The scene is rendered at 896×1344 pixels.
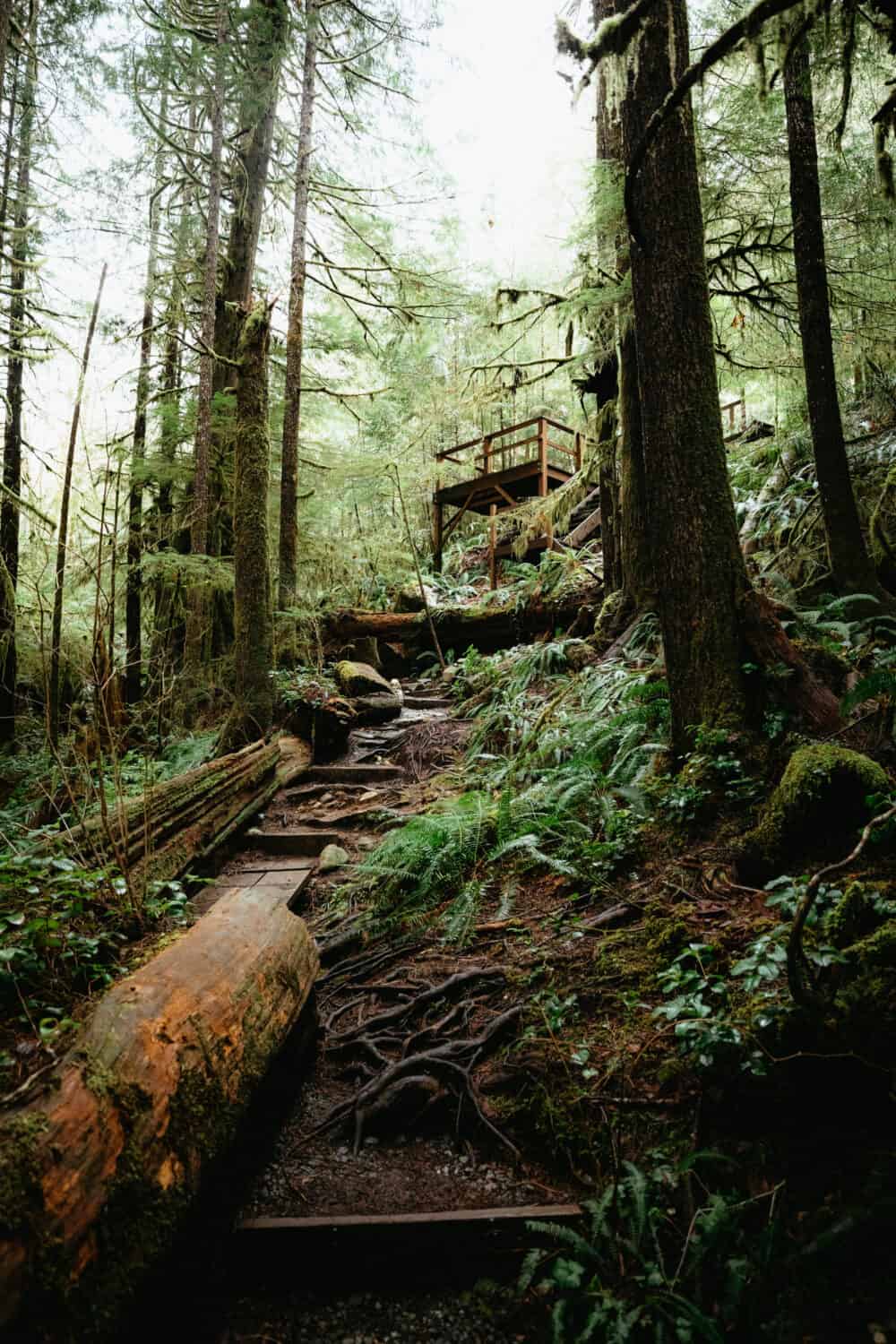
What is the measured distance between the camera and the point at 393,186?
40.8 feet

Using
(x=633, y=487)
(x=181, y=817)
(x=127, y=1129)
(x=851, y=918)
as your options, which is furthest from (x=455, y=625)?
(x=127, y=1129)

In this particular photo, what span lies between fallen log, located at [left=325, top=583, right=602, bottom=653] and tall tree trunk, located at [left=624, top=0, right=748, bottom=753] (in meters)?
6.14

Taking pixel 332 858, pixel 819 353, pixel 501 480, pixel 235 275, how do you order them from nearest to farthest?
pixel 332 858
pixel 819 353
pixel 235 275
pixel 501 480

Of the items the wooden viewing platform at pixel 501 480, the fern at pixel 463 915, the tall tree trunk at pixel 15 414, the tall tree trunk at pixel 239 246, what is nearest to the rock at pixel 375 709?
the tall tree trunk at pixel 239 246

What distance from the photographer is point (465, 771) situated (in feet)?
23.2

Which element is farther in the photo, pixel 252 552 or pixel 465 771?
pixel 252 552

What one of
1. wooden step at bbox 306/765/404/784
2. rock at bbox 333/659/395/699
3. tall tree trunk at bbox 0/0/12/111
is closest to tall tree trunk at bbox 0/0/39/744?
tall tree trunk at bbox 0/0/12/111

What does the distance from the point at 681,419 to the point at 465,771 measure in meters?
3.87

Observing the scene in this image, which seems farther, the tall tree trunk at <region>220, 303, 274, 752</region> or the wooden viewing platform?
the wooden viewing platform

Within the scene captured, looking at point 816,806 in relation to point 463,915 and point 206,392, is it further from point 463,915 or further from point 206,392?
point 206,392

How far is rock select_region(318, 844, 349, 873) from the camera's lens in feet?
19.3

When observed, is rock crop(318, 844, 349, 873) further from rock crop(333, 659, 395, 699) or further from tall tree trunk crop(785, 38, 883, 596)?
tall tree trunk crop(785, 38, 883, 596)

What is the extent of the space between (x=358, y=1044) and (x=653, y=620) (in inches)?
207

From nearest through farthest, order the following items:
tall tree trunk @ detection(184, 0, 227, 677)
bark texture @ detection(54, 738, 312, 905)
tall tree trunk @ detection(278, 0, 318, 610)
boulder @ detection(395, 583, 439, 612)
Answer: bark texture @ detection(54, 738, 312, 905)
tall tree trunk @ detection(184, 0, 227, 677)
tall tree trunk @ detection(278, 0, 318, 610)
boulder @ detection(395, 583, 439, 612)
